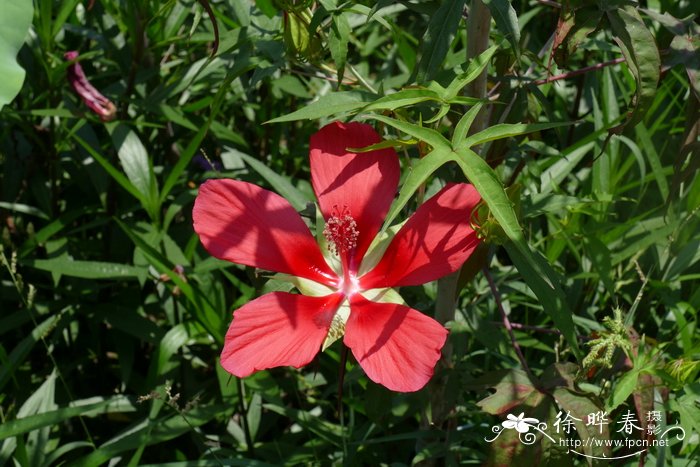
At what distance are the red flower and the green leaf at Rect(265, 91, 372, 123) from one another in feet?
0.10

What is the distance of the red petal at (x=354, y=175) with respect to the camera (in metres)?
1.10

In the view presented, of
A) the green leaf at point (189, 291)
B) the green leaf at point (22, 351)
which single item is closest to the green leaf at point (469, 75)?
the green leaf at point (189, 291)

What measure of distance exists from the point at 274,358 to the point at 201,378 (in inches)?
31.0

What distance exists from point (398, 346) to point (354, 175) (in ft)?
0.78

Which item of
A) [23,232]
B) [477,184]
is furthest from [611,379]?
[23,232]

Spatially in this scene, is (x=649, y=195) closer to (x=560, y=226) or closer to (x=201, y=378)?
(x=560, y=226)

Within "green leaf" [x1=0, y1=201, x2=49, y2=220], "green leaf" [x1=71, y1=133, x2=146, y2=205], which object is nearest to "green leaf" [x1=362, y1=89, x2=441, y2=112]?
"green leaf" [x1=71, y1=133, x2=146, y2=205]

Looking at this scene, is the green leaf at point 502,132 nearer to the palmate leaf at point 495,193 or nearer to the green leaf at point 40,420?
the palmate leaf at point 495,193

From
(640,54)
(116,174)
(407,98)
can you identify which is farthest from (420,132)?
(116,174)

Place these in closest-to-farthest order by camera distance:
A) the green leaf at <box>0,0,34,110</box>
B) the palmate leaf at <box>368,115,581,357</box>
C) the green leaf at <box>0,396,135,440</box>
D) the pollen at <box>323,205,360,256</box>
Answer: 1. the green leaf at <box>0,0,34,110</box>
2. the palmate leaf at <box>368,115,581,357</box>
3. the pollen at <box>323,205,360,256</box>
4. the green leaf at <box>0,396,135,440</box>

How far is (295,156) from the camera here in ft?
6.20

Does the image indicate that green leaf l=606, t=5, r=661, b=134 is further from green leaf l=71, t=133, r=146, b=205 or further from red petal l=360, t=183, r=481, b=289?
green leaf l=71, t=133, r=146, b=205

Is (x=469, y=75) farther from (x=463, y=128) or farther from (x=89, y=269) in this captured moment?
(x=89, y=269)

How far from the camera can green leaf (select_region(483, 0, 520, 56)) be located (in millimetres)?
981
